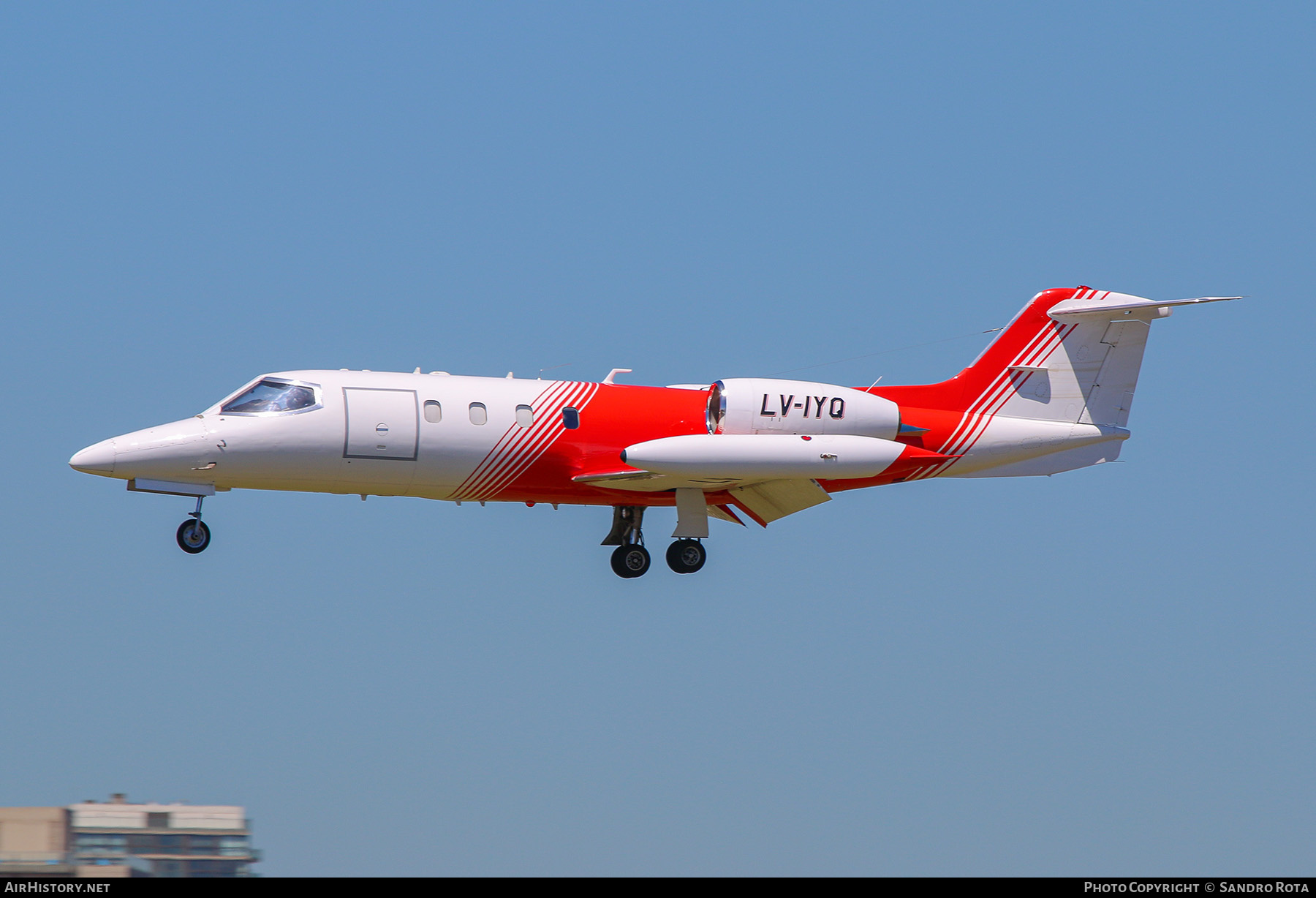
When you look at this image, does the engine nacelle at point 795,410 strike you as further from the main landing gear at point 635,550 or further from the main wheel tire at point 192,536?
the main wheel tire at point 192,536

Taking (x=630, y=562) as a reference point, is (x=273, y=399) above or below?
above

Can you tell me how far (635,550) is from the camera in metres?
29.6

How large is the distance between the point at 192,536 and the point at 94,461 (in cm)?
184

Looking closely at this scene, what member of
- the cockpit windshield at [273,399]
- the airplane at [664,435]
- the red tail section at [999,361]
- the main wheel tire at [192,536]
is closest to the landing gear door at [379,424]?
the airplane at [664,435]

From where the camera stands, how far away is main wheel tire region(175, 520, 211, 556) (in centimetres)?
2689

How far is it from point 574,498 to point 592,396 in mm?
1703

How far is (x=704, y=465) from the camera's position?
26844mm

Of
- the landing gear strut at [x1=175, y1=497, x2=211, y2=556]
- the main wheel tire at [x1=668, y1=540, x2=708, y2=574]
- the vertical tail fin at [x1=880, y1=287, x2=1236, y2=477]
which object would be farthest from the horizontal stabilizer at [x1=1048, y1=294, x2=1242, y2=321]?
the landing gear strut at [x1=175, y1=497, x2=211, y2=556]

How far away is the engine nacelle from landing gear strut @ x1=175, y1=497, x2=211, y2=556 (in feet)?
25.8

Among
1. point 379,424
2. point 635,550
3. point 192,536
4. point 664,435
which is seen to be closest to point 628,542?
point 635,550

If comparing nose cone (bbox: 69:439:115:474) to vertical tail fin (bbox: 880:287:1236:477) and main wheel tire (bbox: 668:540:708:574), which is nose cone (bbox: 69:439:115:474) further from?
vertical tail fin (bbox: 880:287:1236:477)

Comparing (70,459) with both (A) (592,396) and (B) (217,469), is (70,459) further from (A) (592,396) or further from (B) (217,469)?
(A) (592,396)

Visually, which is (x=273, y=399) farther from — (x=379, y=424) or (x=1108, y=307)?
(x=1108, y=307)
